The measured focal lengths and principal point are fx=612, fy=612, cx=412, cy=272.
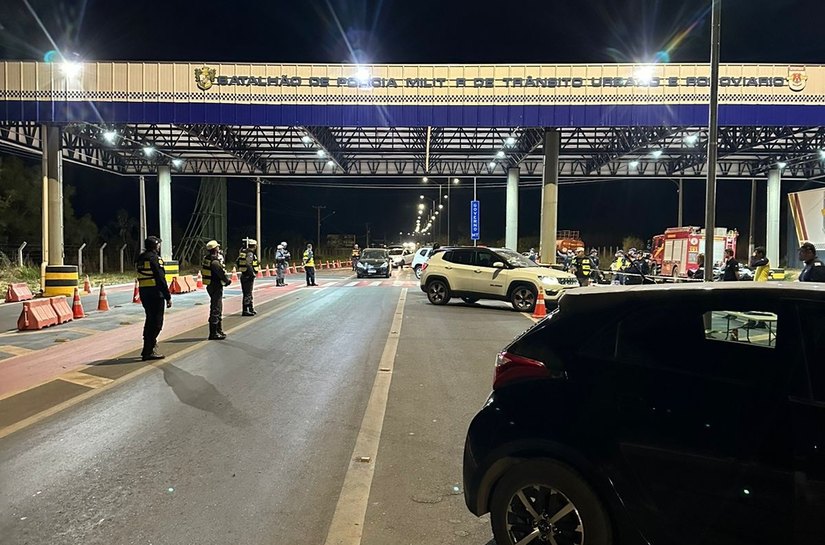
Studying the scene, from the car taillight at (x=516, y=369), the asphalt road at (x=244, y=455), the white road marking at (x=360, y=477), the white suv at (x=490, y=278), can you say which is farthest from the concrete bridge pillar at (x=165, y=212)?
the car taillight at (x=516, y=369)

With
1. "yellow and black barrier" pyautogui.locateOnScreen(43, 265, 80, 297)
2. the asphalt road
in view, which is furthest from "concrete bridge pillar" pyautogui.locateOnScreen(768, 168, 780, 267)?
"yellow and black barrier" pyautogui.locateOnScreen(43, 265, 80, 297)

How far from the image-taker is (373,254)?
121ft

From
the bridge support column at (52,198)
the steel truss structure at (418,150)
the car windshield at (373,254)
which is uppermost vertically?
the steel truss structure at (418,150)

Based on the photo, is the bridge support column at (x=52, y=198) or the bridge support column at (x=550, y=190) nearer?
the bridge support column at (x=52, y=198)

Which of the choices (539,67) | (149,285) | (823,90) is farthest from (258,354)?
(823,90)

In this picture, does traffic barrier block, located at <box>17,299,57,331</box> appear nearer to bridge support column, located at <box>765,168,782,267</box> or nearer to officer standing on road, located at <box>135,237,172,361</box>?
officer standing on road, located at <box>135,237,172,361</box>

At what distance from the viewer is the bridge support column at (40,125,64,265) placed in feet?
81.5

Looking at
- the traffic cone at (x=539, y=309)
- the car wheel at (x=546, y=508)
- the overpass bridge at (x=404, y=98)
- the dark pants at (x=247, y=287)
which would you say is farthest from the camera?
the overpass bridge at (x=404, y=98)

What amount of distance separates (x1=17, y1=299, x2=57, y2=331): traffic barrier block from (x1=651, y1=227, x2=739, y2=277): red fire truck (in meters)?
26.8

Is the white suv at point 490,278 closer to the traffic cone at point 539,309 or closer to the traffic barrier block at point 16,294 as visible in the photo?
the traffic cone at point 539,309

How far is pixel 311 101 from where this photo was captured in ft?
84.3

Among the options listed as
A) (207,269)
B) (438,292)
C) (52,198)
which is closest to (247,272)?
(207,269)

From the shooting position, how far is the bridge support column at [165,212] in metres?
34.6

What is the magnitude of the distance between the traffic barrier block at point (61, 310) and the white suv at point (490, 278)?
918cm
